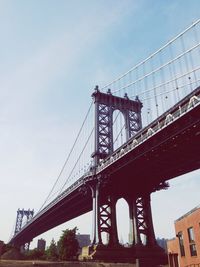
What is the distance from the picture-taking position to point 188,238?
24234mm

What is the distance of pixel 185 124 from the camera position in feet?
92.1

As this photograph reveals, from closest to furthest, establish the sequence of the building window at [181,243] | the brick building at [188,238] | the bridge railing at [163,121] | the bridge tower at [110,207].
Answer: the brick building at [188,238], the building window at [181,243], the bridge railing at [163,121], the bridge tower at [110,207]

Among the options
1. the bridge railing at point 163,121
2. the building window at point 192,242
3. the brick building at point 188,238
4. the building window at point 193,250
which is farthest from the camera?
the bridge railing at point 163,121

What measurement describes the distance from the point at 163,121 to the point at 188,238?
11.4m

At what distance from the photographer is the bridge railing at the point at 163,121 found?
86.7ft

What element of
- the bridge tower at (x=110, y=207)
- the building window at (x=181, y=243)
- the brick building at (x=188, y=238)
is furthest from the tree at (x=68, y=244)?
the building window at (x=181, y=243)

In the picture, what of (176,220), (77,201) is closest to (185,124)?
(176,220)

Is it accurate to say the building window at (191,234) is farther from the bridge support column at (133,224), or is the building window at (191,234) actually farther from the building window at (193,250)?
the bridge support column at (133,224)

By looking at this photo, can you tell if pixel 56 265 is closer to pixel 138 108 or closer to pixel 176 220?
pixel 176 220

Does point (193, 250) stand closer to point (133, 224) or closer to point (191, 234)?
point (191, 234)

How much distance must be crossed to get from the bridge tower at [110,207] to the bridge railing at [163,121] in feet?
24.9

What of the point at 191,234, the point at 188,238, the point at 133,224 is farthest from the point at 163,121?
the point at 133,224

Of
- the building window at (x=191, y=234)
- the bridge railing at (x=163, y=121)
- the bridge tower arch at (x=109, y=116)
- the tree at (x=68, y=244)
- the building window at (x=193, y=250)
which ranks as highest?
the bridge tower arch at (x=109, y=116)

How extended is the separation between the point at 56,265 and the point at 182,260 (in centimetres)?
1446
